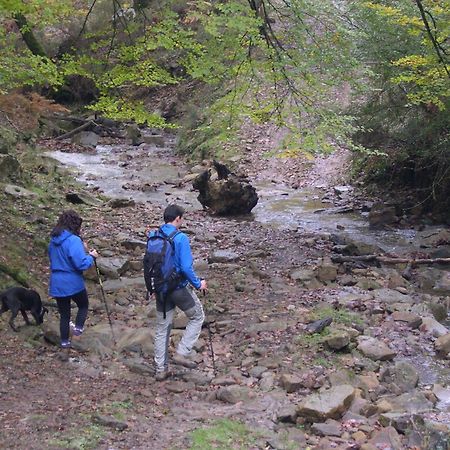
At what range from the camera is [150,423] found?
5348 millimetres

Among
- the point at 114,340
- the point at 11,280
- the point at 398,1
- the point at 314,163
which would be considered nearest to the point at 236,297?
the point at 114,340

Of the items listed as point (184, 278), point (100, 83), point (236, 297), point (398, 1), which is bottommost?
point (236, 297)

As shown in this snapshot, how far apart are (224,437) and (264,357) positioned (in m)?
2.04

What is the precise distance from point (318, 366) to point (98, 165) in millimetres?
18326

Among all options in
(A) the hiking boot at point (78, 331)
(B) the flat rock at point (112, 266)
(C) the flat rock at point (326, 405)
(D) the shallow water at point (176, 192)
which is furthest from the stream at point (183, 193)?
(B) the flat rock at point (112, 266)

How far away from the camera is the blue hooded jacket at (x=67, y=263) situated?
257 inches

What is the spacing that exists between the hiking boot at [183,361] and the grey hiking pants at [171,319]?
0.37m

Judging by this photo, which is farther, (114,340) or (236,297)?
(236,297)

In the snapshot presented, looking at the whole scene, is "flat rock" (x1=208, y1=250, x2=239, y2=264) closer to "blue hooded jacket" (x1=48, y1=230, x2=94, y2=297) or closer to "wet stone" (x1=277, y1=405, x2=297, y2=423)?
"blue hooded jacket" (x1=48, y1=230, x2=94, y2=297)

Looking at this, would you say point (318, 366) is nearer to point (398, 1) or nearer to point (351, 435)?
point (351, 435)

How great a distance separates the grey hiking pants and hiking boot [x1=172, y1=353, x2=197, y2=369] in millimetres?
372

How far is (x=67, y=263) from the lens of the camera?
6594 mm

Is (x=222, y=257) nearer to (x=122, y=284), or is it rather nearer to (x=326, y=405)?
(x=122, y=284)

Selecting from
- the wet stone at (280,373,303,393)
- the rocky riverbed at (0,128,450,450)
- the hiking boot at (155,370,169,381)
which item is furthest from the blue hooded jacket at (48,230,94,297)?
the wet stone at (280,373,303,393)
